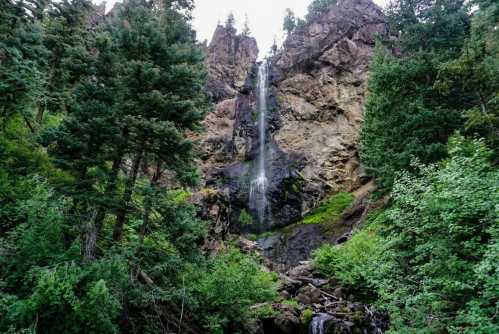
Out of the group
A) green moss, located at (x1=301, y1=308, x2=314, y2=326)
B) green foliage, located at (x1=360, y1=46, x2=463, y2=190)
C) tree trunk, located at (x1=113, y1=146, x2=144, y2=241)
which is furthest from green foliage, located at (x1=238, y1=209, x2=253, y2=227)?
tree trunk, located at (x1=113, y1=146, x2=144, y2=241)

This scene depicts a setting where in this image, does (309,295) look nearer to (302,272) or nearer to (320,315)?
(320,315)

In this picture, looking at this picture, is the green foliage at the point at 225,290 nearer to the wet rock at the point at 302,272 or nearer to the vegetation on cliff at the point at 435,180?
the vegetation on cliff at the point at 435,180

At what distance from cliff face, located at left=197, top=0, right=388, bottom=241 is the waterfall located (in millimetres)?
16742

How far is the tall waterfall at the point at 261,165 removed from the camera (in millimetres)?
30191

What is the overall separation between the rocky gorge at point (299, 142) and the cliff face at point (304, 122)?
90 millimetres

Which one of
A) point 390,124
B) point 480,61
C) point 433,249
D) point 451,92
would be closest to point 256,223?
point 390,124

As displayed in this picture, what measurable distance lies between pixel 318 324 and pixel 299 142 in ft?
72.9

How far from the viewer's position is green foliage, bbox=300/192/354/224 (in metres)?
27.3

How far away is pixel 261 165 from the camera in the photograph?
3253cm

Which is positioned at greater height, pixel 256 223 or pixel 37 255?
pixel 256 223

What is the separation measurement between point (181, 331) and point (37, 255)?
4.16 metres

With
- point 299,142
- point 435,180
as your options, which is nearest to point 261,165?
point 299,142

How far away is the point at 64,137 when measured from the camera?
9602 millimetres

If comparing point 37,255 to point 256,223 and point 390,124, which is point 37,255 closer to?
point 390,124
